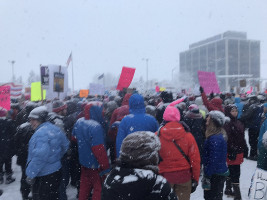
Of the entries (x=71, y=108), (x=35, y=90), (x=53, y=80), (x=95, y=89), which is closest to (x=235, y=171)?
(x=71, y=108)

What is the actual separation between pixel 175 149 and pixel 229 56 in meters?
86.9

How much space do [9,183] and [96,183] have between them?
3257 mm

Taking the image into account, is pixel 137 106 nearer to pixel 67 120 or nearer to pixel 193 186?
pixel 193 186

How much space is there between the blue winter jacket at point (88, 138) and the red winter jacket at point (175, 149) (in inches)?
44.5

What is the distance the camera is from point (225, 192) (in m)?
5.20

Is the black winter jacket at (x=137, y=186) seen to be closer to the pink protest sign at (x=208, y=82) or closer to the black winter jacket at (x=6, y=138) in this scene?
the black winter jacket at (x=6, y=138)

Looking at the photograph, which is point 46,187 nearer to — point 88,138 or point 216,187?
point 88,138

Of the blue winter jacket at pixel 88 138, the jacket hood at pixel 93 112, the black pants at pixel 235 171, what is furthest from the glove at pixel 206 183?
the jacket hood at pixel 93 112

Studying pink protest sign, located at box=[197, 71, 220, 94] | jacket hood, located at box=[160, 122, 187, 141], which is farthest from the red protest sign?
jacket hood, located at box=[160, 122, 187, 141]

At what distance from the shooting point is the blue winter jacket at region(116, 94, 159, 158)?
3785 millimetres

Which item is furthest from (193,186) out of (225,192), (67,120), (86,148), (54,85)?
(54,85)

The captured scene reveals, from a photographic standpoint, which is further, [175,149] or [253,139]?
[253,139]

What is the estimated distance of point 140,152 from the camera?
1888mm

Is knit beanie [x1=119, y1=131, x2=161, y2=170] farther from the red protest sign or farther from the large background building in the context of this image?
the large background building
